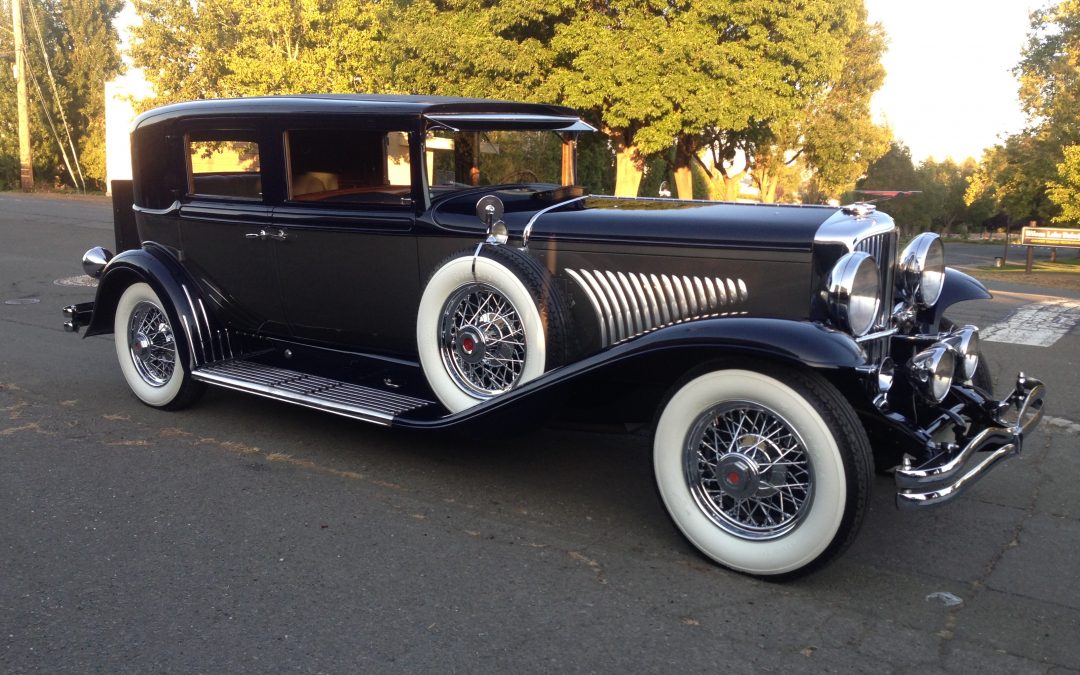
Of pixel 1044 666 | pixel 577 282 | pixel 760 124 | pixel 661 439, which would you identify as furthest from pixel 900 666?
pixel 760 124

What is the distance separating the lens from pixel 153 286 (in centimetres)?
535

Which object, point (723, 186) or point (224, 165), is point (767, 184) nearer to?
point (723, 186)

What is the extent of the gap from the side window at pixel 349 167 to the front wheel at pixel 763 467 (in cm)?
191

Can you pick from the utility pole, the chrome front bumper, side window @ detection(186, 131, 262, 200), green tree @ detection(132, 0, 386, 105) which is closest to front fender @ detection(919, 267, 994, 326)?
the chrome front bumper

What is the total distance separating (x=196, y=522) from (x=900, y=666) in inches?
107

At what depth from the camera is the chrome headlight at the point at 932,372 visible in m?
3.52

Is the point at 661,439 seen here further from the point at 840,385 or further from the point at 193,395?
the point at 193,395

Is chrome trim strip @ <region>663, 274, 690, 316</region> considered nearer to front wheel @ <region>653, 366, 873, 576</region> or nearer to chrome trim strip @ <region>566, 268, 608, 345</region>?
chrome trim strip @ <region>566, 268, 608, 345</region>

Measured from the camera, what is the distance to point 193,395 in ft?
17.8

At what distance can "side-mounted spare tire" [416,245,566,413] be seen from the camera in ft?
13.4

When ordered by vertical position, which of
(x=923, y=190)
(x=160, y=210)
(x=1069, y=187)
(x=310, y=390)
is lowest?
(x=310, y=390)

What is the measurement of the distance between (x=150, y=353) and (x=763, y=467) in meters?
3.85

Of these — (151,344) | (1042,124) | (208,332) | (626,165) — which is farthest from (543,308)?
(1042,124)

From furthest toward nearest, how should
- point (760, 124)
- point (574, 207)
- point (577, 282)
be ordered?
point (760, 124)
point (574, 207)
point (577, 282)
